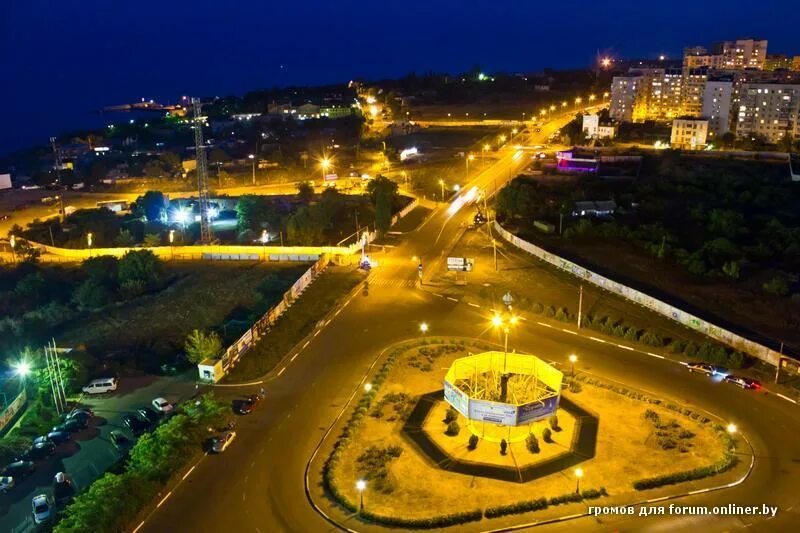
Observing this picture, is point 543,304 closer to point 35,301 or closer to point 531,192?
point 531,192

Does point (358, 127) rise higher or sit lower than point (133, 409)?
higher

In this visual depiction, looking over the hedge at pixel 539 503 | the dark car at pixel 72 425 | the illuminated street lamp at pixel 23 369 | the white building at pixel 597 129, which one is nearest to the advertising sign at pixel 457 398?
the hedge at pixel 539 503

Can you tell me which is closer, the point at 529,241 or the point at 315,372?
the point at 315,372

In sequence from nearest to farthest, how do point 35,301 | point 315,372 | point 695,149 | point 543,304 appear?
point 315,372
point 543,304
point 35,301
point 695,149

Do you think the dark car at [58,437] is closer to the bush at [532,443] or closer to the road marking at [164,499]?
the road marking at [164,499]

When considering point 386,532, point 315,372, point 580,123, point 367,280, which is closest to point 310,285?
point 367,280

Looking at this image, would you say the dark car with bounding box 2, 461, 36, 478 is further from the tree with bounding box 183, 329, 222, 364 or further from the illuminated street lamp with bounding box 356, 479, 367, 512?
the illuminated street lamp with bounding box 356, 479, 367, 512
